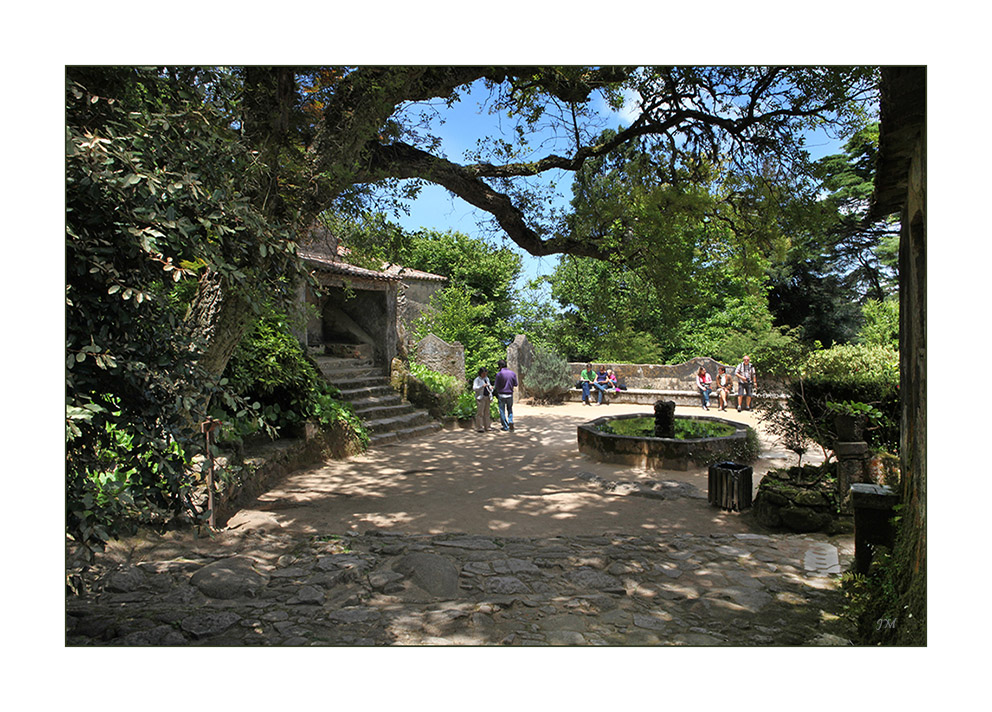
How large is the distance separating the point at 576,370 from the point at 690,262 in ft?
36.9

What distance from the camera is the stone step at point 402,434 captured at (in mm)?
9648

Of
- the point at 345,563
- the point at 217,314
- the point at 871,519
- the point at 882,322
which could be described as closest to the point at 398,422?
the point at 217,314

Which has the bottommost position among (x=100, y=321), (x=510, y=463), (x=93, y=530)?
(x=510, y=463)

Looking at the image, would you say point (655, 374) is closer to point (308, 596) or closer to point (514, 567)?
point (514, 567)

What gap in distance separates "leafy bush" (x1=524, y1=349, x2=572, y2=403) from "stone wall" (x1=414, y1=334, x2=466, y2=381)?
2.39 m

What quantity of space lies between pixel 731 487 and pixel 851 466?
1090 millimetres

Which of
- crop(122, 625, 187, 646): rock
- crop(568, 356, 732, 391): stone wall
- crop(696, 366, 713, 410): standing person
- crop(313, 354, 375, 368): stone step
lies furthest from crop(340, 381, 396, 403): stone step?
crop(696, 366, 713, 410): standing person

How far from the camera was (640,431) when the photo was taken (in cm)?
973

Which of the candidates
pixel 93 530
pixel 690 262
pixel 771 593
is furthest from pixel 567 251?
pixel 93 530

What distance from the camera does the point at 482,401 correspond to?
37.8 ft

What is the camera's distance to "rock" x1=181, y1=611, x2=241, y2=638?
9.79 ft

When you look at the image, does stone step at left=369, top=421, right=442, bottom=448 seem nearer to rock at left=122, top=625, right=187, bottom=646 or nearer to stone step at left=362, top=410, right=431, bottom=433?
stone step at left=362, top=410, right=431, bottom=433

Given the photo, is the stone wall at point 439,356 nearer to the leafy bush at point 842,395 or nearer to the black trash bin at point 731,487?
the leafy bush at point 842,395

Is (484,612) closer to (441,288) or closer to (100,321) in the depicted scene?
(100,321)
